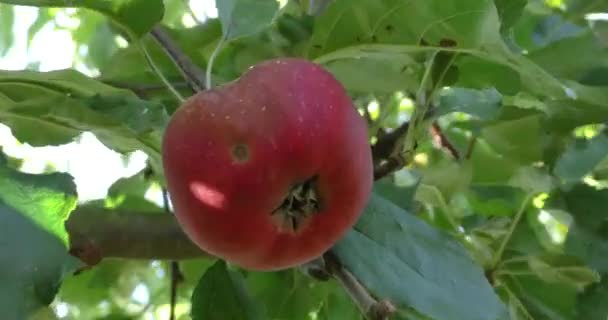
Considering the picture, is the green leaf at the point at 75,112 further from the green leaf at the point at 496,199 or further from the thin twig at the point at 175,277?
the green leaf at the point at 496,199

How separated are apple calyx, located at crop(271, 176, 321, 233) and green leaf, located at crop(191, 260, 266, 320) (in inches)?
9.5

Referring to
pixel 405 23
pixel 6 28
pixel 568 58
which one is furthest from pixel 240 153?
pixel 6 28

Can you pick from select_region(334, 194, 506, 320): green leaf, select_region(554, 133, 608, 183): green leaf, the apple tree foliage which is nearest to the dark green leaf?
the apple tree foliage

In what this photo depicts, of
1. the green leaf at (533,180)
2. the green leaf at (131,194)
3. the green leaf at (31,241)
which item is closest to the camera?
the green leaf at (31,241)

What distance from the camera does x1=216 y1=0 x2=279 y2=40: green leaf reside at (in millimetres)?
781

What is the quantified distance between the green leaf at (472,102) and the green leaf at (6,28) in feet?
2.17

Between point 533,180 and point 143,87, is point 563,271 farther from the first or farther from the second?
point 143,87

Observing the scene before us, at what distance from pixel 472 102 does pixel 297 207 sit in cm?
32

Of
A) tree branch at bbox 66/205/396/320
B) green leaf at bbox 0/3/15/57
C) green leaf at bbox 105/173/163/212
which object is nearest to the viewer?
tree branch at bbox 66/205/396/320

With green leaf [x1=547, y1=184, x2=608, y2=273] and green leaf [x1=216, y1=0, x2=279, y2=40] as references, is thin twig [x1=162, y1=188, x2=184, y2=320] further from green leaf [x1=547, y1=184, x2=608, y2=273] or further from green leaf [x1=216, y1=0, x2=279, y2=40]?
green leaf [x1=547, y1=184, x2=608, y2=273]

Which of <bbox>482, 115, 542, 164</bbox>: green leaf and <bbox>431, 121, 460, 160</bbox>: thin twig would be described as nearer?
<bbox>482, 115, 542, 164</bbox>: green leaf

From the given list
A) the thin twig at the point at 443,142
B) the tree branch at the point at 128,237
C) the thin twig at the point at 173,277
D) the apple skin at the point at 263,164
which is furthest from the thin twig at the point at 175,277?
the apple skin at the point at 263,164

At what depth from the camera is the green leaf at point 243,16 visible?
2.56 feet

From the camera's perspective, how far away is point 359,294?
2.21 feet
